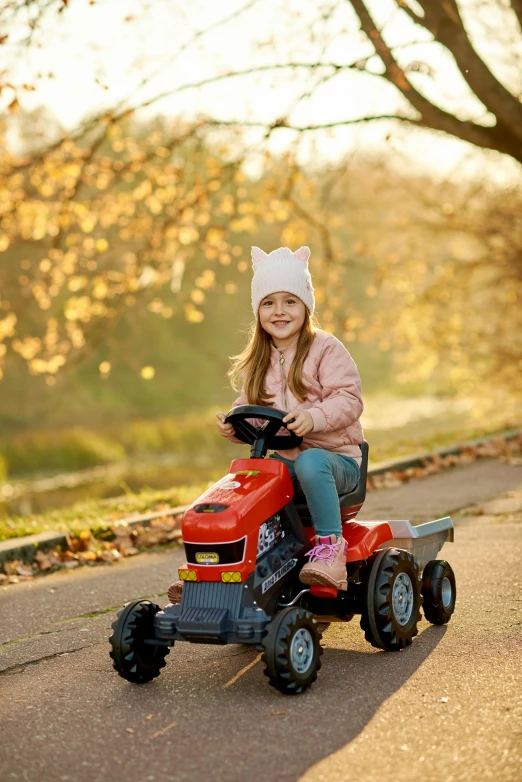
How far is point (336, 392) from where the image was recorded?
188 inches

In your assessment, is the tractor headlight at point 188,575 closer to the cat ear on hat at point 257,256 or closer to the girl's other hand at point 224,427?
the girl's other hand at point 224,427

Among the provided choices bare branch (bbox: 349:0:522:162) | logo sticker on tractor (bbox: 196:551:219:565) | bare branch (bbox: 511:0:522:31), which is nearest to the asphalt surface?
logo sticker on tractor (bbox: 196:551:219:565)

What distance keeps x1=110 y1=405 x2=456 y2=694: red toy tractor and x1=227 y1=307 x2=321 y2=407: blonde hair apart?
15cm

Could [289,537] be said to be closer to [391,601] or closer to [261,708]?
[391,601]

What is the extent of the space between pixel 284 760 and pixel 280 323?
220cm

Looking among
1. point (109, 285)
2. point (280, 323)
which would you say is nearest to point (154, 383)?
point (109, 285)

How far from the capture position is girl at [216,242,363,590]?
4.48 m

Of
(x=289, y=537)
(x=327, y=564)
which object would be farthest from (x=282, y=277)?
(x=327, y=564)

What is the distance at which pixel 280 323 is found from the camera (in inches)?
194

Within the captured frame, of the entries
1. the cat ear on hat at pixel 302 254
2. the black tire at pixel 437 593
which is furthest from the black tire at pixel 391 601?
the cat ear on hat at pixel 302 254

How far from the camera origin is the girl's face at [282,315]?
4895 mm

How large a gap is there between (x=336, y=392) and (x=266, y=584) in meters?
1.00

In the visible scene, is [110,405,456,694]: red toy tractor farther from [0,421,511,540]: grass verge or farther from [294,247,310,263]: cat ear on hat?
[0,421,511,540]: grass verge

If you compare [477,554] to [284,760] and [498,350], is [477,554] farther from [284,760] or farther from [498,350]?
[498,350]
